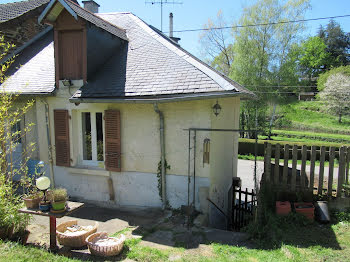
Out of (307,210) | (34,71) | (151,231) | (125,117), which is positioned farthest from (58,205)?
(34,71)

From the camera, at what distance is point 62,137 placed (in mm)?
7125

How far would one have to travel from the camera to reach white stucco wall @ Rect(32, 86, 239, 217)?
6.02 metres

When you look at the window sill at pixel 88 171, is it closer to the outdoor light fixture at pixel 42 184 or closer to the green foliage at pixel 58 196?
the outdoor light fixture at pixel 42 184

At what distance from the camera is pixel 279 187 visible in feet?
20.2

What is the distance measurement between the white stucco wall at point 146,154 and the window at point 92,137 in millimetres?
157

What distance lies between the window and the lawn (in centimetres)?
309

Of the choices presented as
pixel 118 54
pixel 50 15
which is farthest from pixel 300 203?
pixel 50 15

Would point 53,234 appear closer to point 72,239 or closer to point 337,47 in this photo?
point 72,239

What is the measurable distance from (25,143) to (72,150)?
6.60ft

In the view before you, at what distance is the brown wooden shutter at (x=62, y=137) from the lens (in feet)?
23.3

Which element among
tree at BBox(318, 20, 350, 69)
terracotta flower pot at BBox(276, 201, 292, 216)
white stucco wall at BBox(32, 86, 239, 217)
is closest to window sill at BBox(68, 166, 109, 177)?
white stucco wall at BBox(32, 86, 239, 217)

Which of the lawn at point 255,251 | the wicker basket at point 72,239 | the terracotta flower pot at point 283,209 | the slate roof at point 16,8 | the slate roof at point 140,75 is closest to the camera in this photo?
the lawn at point 255,251

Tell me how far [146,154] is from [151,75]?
211 centimetres

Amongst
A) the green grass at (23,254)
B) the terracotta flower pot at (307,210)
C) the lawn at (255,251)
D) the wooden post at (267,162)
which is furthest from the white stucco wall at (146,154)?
the green grass at (23,254)
